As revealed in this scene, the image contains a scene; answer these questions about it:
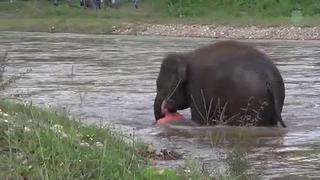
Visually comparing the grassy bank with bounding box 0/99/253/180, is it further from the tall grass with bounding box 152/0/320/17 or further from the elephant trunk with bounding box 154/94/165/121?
the tall grass with bounding box 152/0/320/17

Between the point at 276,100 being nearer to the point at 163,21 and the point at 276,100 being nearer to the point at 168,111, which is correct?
the point at 168,111

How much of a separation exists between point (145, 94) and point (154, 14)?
104ft

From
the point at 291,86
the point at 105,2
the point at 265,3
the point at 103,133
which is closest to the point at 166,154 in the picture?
the point at 103,133

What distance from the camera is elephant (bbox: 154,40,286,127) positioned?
11930mm

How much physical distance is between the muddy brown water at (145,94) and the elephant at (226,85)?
30cm

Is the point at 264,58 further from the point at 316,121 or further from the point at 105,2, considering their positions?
the point at 105,2

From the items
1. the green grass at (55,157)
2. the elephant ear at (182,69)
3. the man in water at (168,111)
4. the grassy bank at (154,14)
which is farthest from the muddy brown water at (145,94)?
the grassy bank at (154,14)

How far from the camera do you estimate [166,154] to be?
9.55 metres

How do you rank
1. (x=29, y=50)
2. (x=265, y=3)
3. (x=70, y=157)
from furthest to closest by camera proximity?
(x=265, y=3) → (x=29, y=50) → (x=70, y=157)

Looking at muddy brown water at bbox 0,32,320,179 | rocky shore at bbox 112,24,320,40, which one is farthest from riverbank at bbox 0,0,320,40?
muddy brown water at bbox 0,32,320,179

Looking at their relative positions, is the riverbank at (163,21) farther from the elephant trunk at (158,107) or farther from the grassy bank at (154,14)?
the elephant trunk at (158,107)

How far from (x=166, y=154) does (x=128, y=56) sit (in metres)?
16.7

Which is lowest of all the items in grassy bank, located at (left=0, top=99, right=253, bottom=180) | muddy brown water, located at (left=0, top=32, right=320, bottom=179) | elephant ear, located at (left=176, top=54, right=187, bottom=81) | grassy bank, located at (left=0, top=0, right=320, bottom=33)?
grassy bank, located at (left=0, top=0, right=320, bottom=33)

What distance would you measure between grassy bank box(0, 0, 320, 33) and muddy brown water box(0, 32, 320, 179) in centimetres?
1109
